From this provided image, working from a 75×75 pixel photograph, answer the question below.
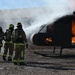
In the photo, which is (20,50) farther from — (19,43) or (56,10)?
(56,10)

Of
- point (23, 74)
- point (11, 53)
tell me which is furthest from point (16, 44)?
point (23, 74)

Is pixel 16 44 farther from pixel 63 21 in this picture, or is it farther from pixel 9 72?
pixel 63 21

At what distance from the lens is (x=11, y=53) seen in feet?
61.8

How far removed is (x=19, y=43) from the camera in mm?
17141

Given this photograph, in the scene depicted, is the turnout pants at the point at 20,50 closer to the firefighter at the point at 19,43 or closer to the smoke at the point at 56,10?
the firefighter at the point at 19,43

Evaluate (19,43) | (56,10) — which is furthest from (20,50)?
(56,10)

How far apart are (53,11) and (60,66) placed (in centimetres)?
714

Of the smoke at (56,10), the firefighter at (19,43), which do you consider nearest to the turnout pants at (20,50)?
the firefighter at (19,43)

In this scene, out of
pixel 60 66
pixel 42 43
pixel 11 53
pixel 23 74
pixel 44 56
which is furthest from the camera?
pixel 44 56

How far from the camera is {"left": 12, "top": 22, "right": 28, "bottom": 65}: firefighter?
17.1 m

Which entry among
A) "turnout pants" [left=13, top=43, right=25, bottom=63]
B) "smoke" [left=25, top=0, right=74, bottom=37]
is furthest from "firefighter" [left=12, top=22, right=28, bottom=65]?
"smoke" [left=25, top=0, right=74, bottom=37]

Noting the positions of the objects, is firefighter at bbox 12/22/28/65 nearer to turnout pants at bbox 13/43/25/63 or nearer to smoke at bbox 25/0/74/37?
turnout pants at bbox 13/43/25/63

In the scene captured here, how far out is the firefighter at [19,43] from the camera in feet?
56.0

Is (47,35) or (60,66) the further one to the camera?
(47,35)
